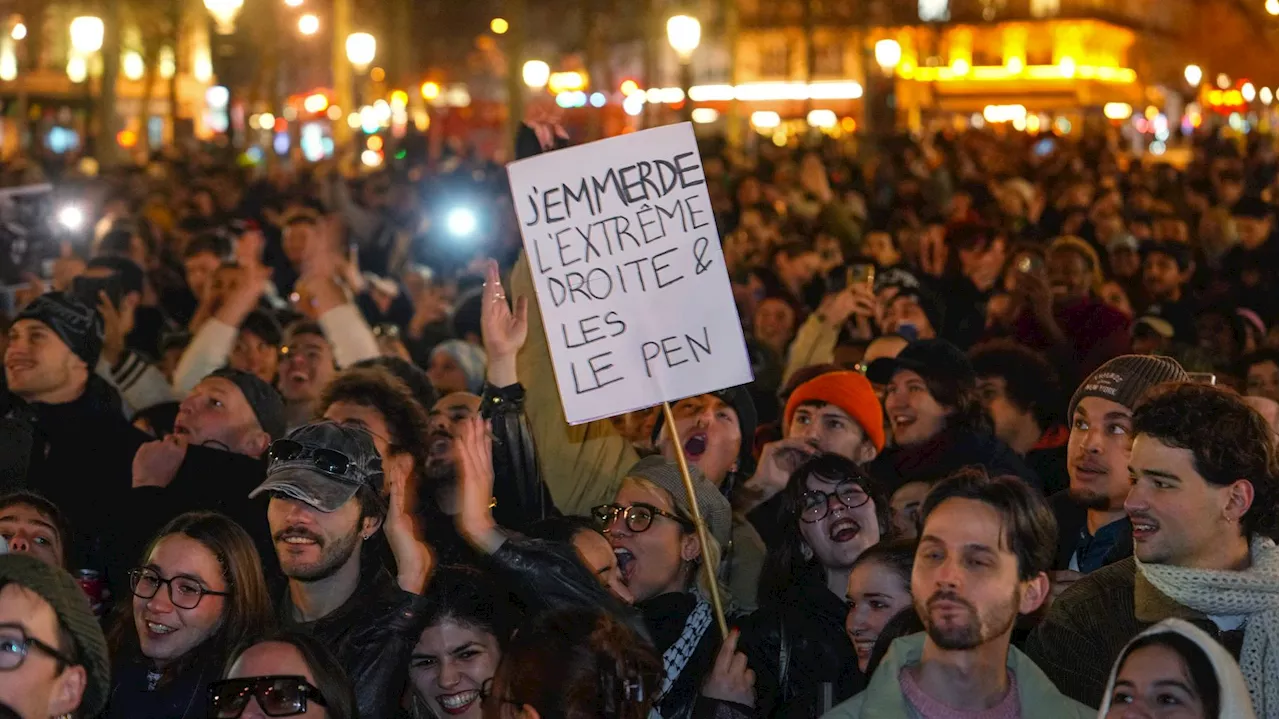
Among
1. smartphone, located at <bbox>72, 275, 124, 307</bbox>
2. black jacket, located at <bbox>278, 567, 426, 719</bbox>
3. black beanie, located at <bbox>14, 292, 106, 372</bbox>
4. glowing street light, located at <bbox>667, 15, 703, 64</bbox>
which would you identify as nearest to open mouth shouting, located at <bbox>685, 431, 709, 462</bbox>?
black jacket, located at <bbox>278, 567, 426, 719</bbox>

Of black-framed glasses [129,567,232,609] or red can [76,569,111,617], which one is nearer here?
black-framed glasses [129,567,232,609]

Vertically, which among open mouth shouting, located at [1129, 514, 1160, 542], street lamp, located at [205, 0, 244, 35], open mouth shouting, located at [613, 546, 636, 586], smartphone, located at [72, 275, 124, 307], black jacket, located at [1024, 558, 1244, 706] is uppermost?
street lamp, located at [205, 0, 244, 35]

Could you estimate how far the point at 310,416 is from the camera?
8688mm

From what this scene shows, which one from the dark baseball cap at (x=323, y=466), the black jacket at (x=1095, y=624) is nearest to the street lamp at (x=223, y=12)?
the dark baseball cap at (x=323, y=466)

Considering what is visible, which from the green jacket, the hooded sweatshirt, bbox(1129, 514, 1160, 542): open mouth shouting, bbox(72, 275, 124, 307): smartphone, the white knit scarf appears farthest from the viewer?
bbox(72, 275, 124, 307): smartphone

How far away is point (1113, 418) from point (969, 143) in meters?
31.2

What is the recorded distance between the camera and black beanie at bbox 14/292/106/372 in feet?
26.4

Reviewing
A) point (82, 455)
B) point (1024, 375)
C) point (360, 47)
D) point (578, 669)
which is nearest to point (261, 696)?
point (578, 669)

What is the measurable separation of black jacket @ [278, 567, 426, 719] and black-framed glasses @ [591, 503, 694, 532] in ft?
2.66

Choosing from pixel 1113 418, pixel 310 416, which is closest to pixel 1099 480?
pixel 1113 418

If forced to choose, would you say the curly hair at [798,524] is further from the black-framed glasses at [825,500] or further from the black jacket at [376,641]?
the black jacket at [376,641]

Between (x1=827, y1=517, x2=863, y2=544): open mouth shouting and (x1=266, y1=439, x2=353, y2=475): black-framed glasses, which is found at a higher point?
(x1=266, y1=439, x2=353, y2=475): black-framed glasses

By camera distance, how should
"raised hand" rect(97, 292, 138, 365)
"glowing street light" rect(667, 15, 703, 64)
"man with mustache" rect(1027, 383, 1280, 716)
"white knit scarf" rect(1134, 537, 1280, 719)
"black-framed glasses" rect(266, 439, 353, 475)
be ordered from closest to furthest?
"white knit scarf" rect(1134, 537, 1280, 719)
"man with mustache" rect(1027, 383, 1280, 716)
"black-framed glasses" rect(266, 439, 353, 475)
"raised hand" rect(97, 292, 138, 365)
"glowing street light" rect(667, 15, 703, 64)

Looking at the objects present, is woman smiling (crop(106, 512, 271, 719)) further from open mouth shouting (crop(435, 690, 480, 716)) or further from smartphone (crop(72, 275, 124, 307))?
smartphone (crop(72, 275, 124, 307))
